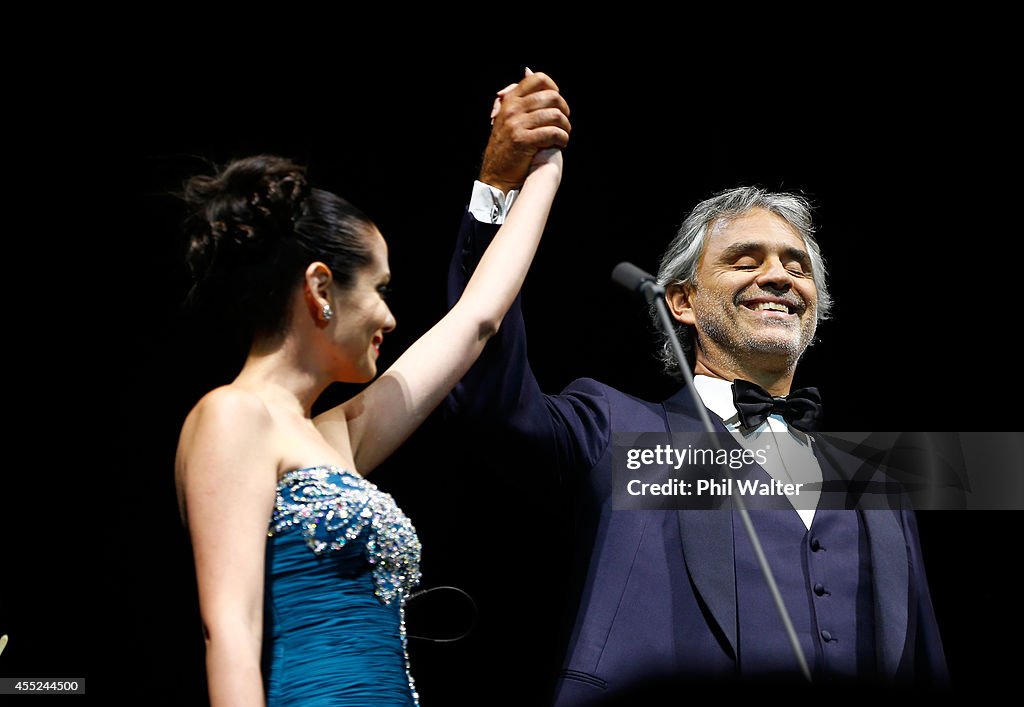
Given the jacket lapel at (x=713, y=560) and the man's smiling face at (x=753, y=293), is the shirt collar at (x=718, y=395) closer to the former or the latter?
the man's smiling face at (x=753, y=293)

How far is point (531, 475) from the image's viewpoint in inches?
88.9

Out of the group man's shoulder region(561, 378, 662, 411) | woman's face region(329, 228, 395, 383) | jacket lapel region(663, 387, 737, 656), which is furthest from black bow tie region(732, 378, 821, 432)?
woman's face region(329, 228, 395, 383)

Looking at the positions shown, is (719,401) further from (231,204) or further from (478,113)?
(231,204)

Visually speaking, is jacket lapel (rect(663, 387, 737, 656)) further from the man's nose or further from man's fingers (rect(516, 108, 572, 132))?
man's fingers (rect(516, 108, 572, 132))

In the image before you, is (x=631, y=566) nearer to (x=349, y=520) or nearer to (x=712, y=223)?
(x=349, y=520)

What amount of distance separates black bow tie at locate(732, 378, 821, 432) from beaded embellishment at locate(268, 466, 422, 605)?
901 millimetres

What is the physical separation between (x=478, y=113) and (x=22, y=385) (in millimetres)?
1117

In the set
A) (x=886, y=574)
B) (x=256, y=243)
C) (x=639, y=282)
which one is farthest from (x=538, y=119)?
(x=886, y=574)

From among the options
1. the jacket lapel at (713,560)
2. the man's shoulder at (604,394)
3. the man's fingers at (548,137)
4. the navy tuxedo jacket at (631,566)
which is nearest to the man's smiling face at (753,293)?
the man's shoulder at (604,394)

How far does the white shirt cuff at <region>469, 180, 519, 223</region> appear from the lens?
7.07ft

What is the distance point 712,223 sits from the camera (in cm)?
275

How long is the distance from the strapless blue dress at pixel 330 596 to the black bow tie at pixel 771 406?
0.95 meters

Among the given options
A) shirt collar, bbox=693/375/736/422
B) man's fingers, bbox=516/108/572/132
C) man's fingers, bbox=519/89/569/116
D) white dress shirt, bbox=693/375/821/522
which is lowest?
white dress shirt, bbox=693/375/821/522

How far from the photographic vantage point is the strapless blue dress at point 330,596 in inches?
64.9
